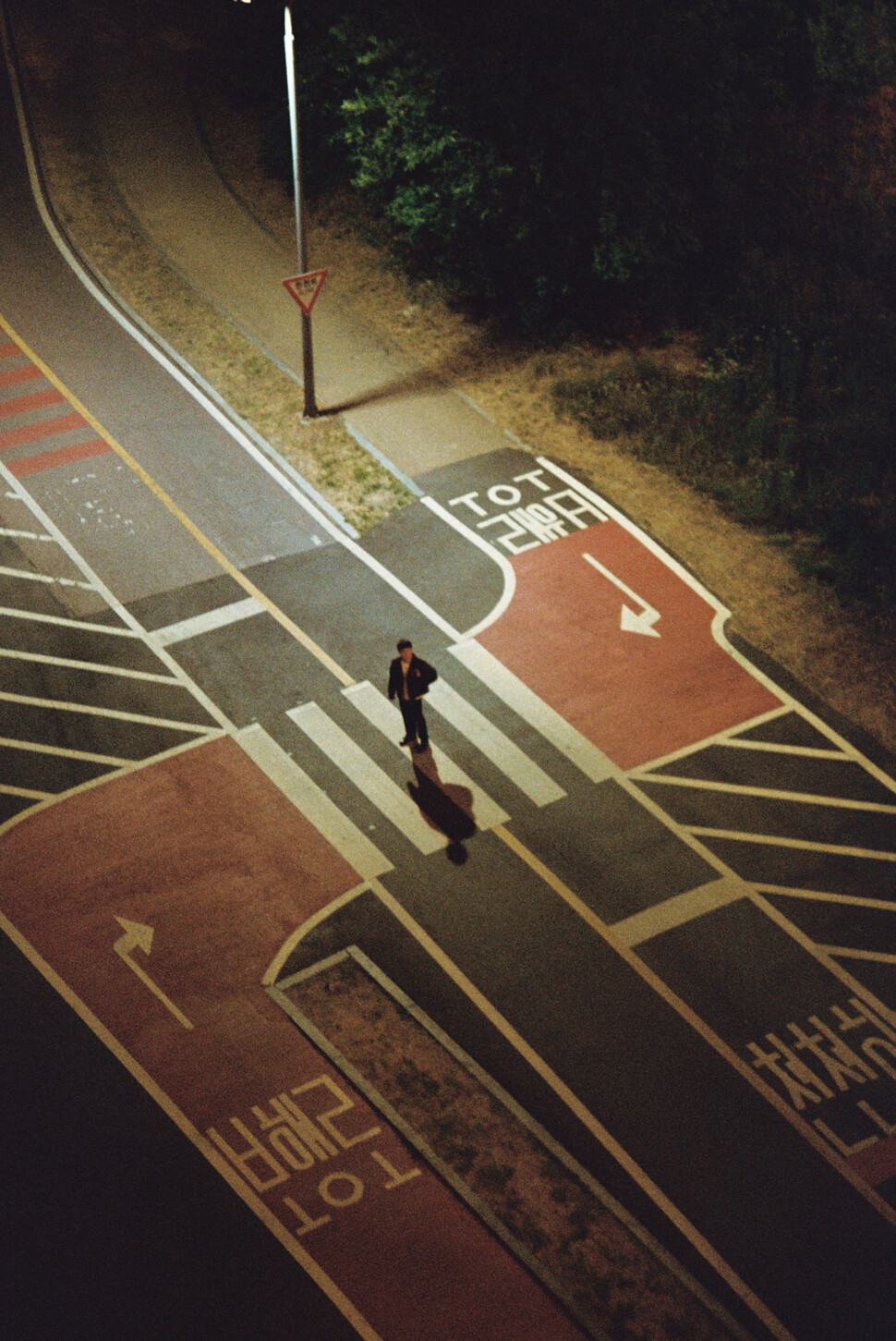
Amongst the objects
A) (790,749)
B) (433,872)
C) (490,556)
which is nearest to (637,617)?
(490,556)

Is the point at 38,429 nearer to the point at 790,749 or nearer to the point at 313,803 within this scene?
the point at 313,803

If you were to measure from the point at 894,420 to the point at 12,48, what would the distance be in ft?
78.6

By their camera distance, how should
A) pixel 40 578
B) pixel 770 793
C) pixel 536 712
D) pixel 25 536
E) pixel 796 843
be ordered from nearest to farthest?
pixel 796 843
pixel 770 793
pixel 536 712
pixel 40 578
pixel 25 536

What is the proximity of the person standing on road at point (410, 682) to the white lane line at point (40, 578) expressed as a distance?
17.3ft

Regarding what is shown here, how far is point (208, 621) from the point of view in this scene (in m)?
15.4

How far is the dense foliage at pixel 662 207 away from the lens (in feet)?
61.7

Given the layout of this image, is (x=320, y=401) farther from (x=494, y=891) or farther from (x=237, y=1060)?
(x=237, y=1060)

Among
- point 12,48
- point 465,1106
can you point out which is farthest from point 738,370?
point 12,48

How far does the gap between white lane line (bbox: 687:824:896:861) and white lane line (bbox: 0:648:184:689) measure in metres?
6.70

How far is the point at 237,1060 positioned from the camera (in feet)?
34.9

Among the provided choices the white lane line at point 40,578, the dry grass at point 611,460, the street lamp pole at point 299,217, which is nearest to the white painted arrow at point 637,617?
the dry grass at point 611,460

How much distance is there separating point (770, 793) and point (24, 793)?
8.66 meters

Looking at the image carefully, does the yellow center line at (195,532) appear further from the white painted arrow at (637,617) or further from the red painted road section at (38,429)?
the white painted arrow at (637,617)

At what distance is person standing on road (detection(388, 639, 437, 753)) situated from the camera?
1287 cm
